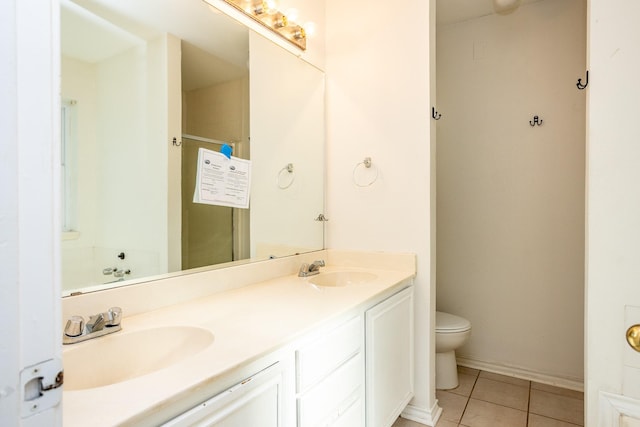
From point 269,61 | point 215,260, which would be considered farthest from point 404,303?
point 269,61

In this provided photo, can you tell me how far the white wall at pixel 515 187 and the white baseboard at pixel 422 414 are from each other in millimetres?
786

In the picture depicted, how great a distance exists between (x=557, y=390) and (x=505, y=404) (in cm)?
44

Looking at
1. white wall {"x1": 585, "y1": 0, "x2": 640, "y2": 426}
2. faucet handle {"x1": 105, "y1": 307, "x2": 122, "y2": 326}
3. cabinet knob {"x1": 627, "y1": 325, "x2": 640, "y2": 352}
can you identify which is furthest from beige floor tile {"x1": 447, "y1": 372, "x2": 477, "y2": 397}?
faucet handle {"x1": 105, "y1": 307, "x2": 122, "y2": 326}

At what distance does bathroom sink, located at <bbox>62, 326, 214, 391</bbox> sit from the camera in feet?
2.81

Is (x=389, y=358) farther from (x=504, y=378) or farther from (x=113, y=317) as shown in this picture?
(x=504, y=378)

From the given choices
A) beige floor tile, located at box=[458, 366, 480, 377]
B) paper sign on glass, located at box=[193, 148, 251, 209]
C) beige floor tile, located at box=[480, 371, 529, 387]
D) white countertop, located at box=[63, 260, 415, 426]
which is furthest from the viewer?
beige floor tile, located at box=[458, 366, 480, 377]

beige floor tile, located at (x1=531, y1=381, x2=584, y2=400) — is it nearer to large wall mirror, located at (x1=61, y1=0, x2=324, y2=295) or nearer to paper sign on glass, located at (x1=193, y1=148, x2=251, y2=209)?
large wall mirror, located at (x1=61, y1=0, x2=324, y2=295)

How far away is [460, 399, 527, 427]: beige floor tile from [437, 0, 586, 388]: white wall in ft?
1.62

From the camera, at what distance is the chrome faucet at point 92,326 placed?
893 mm

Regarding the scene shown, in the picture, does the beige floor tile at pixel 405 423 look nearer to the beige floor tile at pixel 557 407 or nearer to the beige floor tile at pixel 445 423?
the beige floor tile at pixel 445 423

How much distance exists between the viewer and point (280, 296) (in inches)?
54.4

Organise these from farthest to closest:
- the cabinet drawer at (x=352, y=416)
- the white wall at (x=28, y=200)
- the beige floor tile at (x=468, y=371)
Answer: the beige floor tile at (x=468, y=371), the cabinet drawer at (x=352, y=416), the white wall at (x=28, y=200)

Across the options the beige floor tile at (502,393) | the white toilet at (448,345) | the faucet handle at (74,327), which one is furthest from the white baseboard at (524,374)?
the faucet handle at (74,327)

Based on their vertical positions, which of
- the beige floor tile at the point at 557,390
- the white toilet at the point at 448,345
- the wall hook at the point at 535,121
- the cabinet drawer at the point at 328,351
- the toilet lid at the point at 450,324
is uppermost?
the wall hook at the point at 535,121
